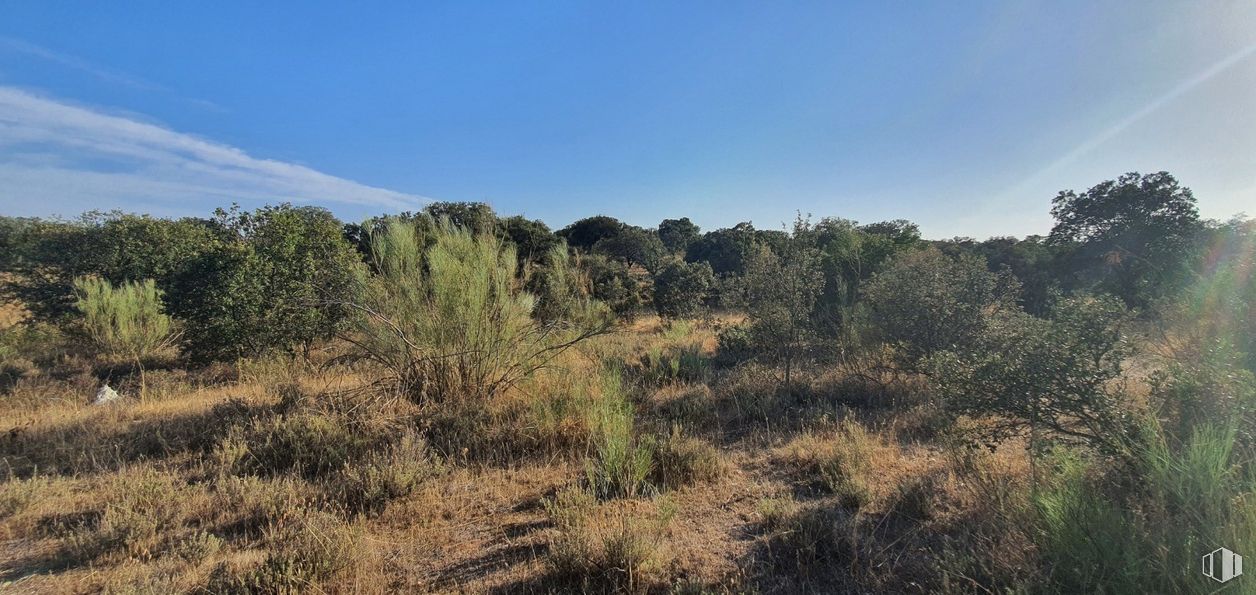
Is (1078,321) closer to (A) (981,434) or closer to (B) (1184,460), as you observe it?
(A) (981,434)

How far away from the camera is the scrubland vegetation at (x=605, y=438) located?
8.05 ft

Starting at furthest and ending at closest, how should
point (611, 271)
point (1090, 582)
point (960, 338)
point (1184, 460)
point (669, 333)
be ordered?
point (611, 271) < point (669, 333) < point (960, 338) < point (1184, 460) < point (1090, 582)

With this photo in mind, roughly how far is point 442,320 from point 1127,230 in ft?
71.8

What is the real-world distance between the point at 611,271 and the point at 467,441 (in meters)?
16.1

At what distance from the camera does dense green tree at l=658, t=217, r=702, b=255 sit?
41.4 meters

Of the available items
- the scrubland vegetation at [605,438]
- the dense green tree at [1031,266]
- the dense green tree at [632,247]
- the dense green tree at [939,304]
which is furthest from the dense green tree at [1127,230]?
the dense green tree at [632,247]

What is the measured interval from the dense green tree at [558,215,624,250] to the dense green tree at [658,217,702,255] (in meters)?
4.62

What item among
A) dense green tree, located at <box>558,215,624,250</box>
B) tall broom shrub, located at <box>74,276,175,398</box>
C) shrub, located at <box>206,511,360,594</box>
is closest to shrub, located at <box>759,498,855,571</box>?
shrub, located at <box>206,511,360,594</box>

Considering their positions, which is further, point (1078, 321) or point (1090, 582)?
point (1078, 321)

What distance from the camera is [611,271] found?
2017 centimetres

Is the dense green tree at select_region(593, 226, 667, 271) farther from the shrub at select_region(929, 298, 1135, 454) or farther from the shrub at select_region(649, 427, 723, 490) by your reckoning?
the shrub at select_region(929, 298, 1135, 454)

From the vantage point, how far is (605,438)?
4062 millimetres

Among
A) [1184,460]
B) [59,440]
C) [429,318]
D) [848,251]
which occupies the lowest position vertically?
[59,440]

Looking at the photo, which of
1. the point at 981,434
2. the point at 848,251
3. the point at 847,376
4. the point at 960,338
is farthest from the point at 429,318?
the point at 848,251
